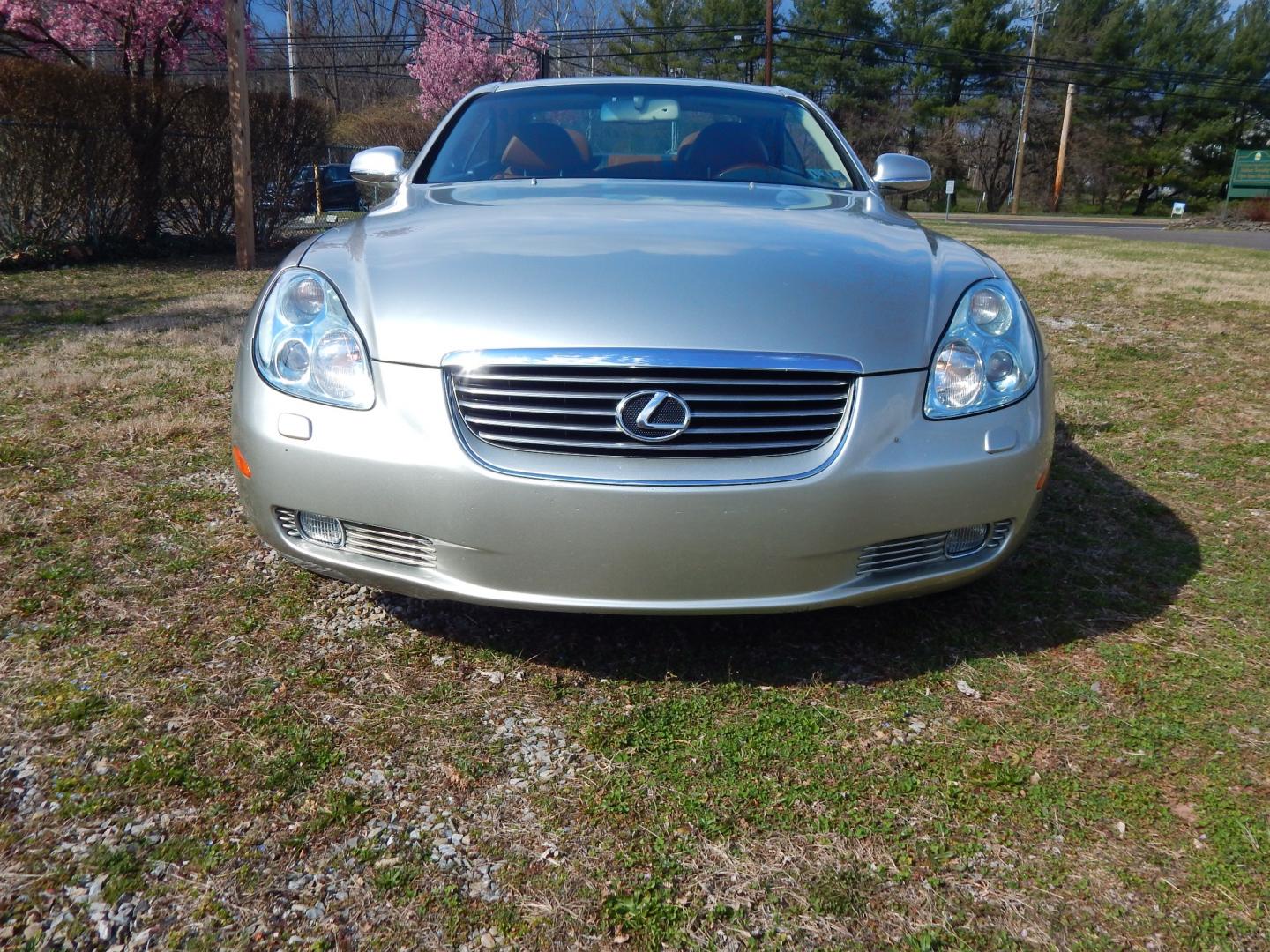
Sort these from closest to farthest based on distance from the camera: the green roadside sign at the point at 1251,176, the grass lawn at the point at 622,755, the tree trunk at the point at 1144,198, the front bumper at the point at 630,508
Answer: the grass lawn at the point at 622,755, the front bumper at the point at 630,508, the green roadside sign at the point at 1251,176, the tree trunk at the point at 1144,198

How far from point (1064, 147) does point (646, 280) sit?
4867 cm

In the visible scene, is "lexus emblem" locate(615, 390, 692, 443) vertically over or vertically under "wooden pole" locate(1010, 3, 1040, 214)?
under

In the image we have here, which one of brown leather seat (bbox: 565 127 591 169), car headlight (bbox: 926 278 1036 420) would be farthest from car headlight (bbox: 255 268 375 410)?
brown leather seat (bbox: 565 127 591 169)

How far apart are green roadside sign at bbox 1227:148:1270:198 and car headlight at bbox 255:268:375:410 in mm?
37792

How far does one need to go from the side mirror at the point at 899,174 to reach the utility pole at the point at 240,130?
9.02 meters

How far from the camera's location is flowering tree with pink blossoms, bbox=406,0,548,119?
37.5 metres

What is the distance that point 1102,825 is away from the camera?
166 cm

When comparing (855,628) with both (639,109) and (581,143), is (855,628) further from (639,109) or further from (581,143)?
(639,109)

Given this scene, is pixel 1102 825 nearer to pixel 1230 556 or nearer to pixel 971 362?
pixel 971 362

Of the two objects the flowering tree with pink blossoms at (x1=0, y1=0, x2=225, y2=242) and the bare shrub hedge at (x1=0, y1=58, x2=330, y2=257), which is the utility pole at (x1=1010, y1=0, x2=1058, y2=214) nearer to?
the flowering tree with pink blossoms at (x1=0, y1=0, x2=225, y2=242)

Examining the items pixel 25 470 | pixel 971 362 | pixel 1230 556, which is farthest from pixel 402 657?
pixel 1230 556

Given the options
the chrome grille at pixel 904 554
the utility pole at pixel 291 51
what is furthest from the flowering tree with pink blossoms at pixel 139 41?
the utility pole at pixel 291 51

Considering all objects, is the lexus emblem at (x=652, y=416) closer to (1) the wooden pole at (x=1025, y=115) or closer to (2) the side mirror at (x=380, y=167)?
(2) the side mirror at (x=380, y=167)

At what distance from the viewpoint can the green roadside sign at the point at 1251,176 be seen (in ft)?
106
